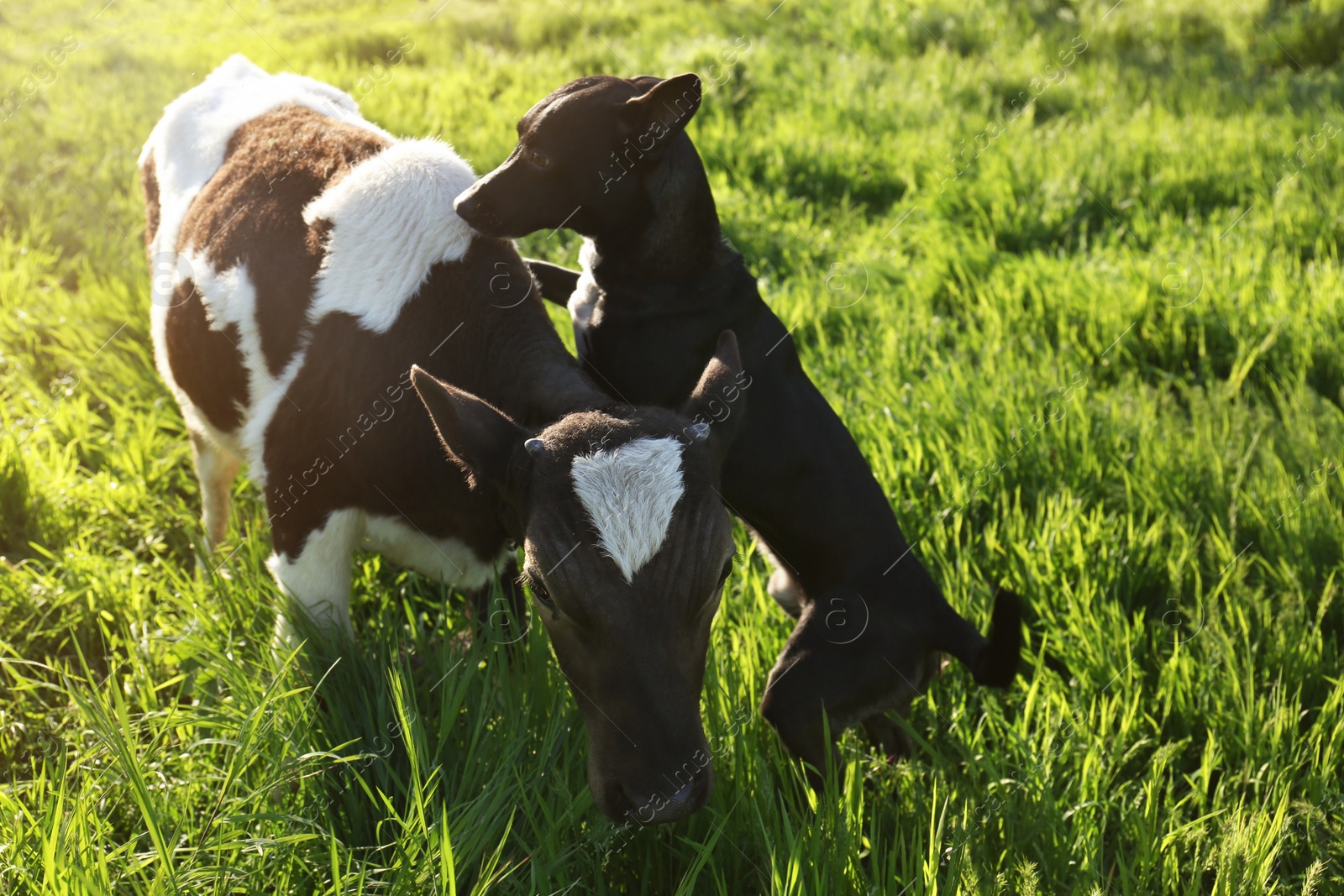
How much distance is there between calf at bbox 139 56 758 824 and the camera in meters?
2.11

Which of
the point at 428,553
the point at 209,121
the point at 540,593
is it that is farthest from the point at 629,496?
the point at 209,121

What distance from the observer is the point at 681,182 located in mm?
3367

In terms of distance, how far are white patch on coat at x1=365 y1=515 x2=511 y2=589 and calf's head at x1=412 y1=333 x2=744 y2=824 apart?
0.81 metres

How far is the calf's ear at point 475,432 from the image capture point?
228 centimetres

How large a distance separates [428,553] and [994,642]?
1.71 m

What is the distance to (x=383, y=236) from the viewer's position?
3064 millimetres

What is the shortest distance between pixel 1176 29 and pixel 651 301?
964 centimetres

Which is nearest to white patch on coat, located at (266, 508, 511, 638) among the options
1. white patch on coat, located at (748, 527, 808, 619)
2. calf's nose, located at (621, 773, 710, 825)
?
white patch on coat, located at (748, 527, 808, 619)

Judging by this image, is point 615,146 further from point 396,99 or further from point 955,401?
point 396,99

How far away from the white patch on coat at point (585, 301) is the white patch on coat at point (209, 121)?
2.92ft

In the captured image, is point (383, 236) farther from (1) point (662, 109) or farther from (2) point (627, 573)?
(2) point (627, 573)

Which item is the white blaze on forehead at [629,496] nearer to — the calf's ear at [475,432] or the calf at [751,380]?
the calf's ear at [475,432]

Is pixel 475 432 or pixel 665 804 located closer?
pixel 665 804

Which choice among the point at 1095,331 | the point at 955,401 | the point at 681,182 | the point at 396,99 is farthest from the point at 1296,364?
the point at 396,99
